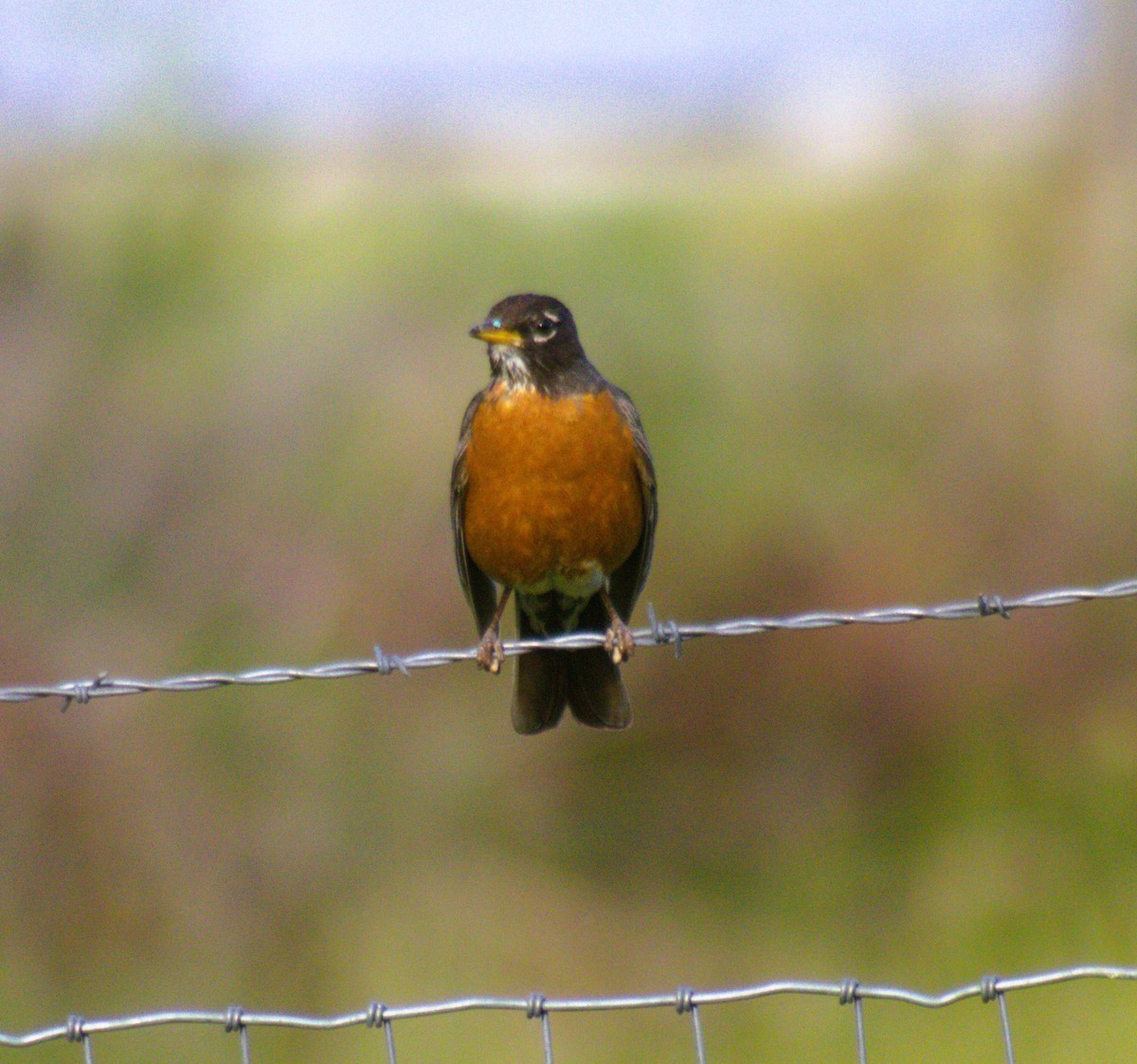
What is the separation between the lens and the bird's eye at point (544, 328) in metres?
4.84

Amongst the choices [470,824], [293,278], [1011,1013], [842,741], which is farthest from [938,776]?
[293,278]

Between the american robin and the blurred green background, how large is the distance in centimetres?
187

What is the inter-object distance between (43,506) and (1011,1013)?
478 centimetres

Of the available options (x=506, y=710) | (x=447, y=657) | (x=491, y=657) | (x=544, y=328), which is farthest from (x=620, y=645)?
(x=506, y=710)

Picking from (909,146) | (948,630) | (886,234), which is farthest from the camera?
(886,234)

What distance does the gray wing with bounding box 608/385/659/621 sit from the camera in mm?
4758

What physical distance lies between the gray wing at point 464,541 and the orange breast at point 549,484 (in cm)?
4

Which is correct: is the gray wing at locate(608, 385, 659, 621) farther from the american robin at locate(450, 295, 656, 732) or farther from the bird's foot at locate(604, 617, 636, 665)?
the bird's foot at locate(604, 617, 636, 665)

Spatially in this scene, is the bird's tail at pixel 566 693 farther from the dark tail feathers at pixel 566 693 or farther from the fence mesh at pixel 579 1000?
the fence mesh at pixel 579 1000

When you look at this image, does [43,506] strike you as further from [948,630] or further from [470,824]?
[948,630]

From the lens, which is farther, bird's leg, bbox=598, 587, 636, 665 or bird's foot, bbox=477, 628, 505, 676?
bird's leg, bbox=598, 587, 636, 665

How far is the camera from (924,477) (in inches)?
369

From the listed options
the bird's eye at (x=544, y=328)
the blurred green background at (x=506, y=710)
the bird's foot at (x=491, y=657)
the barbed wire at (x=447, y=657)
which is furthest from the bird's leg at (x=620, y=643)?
the blurred green background at (x=506, y=710)

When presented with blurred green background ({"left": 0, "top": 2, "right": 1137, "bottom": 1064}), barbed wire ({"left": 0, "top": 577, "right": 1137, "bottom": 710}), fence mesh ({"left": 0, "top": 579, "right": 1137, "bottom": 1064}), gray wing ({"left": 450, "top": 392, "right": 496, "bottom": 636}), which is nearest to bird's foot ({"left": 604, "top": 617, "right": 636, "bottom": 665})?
gray wing ({"left": 450, "top": 392, "right": 496, "bottom": 636})
